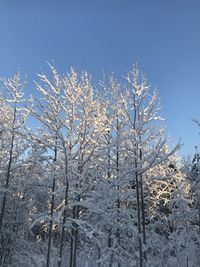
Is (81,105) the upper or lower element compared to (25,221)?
upper

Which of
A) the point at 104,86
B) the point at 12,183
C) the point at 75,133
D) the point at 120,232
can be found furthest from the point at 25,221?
the point at 75,133

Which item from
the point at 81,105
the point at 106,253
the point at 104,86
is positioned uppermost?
the point at 104,86

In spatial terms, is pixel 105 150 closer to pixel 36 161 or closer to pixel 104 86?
pixel 36 161

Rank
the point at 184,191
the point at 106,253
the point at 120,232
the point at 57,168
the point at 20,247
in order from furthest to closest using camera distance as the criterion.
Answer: the point at 184,191 → the point at 20,247 → the point at 120,232 → the point at 106,253 → the point at 57,168

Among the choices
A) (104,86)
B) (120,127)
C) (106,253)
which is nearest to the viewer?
(106,253)

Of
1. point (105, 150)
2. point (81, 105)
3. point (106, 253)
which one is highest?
point (81, 105)

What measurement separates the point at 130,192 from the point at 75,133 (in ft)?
14.9

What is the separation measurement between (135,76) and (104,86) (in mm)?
1692

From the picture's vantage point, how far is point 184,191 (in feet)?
88.0

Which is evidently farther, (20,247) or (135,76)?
(20,247)

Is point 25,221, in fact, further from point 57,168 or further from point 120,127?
point 57,168

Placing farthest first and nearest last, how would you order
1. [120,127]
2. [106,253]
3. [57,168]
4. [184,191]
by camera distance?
[184,191]
[120,127]
[106,253]
[57,168]

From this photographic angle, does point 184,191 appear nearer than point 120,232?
No

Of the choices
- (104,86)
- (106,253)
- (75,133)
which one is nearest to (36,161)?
(75,133)
